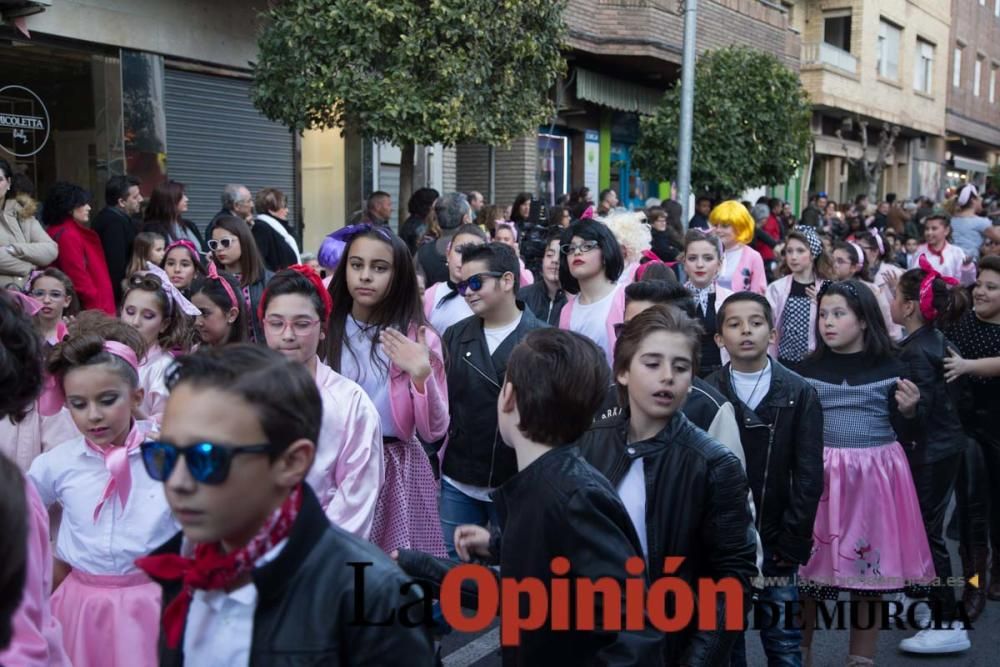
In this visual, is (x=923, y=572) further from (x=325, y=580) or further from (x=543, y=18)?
(x=543, y=18)

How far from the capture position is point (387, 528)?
13.1 feet

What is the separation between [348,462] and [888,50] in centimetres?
3258

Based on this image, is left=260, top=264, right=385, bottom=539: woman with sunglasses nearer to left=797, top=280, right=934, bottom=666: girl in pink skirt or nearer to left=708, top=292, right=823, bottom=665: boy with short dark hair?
left=708, top=292, right=823, bottom=665: boy with short dark hair

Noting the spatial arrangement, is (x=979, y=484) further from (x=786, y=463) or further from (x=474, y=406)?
(x=474, y=406)

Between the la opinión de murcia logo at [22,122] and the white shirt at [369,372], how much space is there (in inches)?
263

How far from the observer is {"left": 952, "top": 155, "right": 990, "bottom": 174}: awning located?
139 feet

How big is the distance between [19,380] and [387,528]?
61.5 inches

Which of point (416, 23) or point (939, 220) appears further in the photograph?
point (939, 220)

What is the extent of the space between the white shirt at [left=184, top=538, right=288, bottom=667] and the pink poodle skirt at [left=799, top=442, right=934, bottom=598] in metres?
3.22

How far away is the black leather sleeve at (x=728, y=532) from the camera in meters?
3.03

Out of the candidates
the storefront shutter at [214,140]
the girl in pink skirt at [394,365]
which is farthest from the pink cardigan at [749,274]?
the storefront shutter at [214,140]

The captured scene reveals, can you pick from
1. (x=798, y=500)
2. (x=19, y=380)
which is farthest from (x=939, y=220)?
(x=19, y=380)

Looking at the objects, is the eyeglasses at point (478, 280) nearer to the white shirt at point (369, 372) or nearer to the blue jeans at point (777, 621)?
the white shirt at point (369, 372)

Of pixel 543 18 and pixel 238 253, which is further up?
pixel 543 18
